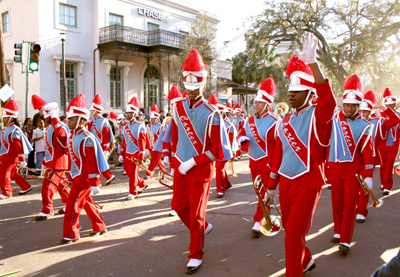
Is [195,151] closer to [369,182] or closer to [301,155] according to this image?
[301,155]

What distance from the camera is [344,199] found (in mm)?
4738

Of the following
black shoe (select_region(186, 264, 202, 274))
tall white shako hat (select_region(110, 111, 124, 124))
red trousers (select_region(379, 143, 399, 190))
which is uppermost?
tall white shako hat (select_region(110, 111, 124, 124))

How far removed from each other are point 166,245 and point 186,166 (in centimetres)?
158

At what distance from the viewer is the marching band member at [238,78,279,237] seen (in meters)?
5.53

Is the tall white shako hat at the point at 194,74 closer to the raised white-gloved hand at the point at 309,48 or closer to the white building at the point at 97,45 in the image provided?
the raised white-gloved hand at the point at 309,48

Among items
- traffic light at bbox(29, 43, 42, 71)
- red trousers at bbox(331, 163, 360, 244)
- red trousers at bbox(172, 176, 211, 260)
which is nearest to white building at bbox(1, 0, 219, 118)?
traffic light at bbox(29, 43, 42, 71)

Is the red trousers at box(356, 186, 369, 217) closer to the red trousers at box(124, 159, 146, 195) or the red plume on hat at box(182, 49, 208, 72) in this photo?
the red plume on hat at box(182, 49, 208, 72)

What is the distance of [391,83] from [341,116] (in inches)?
979

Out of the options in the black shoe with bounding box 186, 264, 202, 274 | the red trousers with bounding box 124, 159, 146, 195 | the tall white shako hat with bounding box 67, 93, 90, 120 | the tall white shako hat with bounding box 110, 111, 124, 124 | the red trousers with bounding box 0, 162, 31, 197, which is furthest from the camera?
the tall white shako hat with bounding box 110, 111, 124, 124

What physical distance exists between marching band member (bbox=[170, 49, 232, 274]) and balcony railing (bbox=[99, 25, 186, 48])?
1691 centimetres

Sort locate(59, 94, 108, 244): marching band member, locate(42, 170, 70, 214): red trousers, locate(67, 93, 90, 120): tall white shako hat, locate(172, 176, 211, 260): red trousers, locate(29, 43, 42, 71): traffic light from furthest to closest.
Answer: locate(29, 43, 42, 71): traffic light < locate(42, 170, 70, 214): red trousers < locate(67, 93, 90, 120): tall white shako hat < locate(59, 94, 108, 244): marching band member < locate(172, 176, 211, 260): red trousers

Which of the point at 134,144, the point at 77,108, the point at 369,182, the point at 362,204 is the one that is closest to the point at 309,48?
the point at 369,182

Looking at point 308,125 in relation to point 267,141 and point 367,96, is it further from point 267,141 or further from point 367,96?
point 367,96

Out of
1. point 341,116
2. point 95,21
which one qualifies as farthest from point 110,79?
point 341,116
